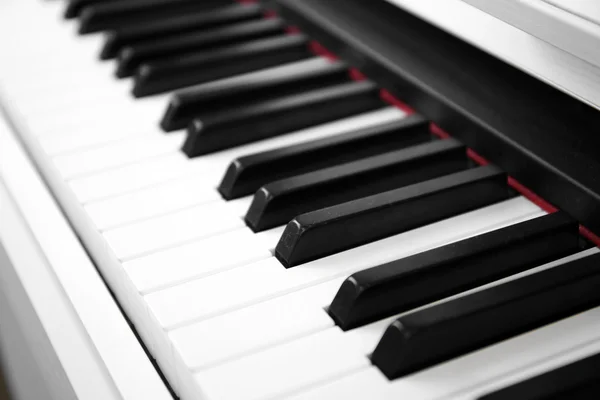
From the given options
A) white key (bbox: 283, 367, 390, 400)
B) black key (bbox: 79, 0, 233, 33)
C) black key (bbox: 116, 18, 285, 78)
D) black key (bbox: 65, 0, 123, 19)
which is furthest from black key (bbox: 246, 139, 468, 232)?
black key (bbox: 65, 0, 123, 19)

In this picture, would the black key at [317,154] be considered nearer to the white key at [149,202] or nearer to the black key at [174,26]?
the white key at [149,202]

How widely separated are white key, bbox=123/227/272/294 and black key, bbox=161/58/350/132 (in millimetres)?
370

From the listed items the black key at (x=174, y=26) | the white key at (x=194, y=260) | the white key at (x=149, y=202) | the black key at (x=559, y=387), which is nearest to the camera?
the black key at (x=559, y=387)

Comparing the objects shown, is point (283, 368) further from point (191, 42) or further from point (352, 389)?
point (191, 42)

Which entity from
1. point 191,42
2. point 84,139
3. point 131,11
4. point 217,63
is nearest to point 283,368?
point 84,139

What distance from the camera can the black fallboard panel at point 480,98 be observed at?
39.9 inches

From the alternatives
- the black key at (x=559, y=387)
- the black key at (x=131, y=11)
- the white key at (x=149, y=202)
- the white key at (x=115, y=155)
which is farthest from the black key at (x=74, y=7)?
the black key at (x=559, y=387)

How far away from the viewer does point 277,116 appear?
4.41 feet

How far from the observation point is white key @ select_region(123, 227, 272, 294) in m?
1.00

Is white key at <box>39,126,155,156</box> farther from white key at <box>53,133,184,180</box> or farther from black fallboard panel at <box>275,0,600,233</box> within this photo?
black fallboard panel at <box>275,0,600,233</box>

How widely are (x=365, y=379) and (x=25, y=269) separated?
0.56 metres

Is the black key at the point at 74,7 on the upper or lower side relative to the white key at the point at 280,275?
upper

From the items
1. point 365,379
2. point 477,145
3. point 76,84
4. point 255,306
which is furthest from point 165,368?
point 76,84

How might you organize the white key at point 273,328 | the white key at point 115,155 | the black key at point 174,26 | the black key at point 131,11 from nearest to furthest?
the white key at point 273,328 < the white key at point 115,155 < the black key at point 174,26 < the black key at point 131,11
